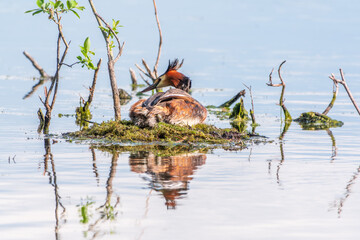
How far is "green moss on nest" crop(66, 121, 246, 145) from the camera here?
1384 centimetres

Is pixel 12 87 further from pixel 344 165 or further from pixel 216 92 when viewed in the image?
pixel 344 165

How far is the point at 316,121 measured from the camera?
61.1 ft

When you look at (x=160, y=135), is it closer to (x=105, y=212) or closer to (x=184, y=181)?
(x=184, y=181)

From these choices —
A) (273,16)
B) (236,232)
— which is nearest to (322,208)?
(236,232)

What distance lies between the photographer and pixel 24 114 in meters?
18.8

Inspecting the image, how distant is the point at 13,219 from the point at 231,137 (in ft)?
21.4

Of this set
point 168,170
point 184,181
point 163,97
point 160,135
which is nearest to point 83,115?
point 163,97

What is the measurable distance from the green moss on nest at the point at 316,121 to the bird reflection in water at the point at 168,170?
587 centimetres

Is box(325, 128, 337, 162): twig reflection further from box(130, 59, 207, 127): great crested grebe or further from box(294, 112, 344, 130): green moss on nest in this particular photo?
box(130, 59, 207, 127): great crested grebe

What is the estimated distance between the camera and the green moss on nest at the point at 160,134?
13836 millimetres

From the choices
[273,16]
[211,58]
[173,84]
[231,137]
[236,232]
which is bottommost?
[236,232]

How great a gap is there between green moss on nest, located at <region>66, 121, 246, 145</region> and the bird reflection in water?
1037mm

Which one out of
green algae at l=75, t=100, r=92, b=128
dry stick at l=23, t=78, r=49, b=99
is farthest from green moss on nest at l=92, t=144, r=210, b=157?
dry stick at l=23, t=78, r=49, b=99

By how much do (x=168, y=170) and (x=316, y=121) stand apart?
26.2ft
